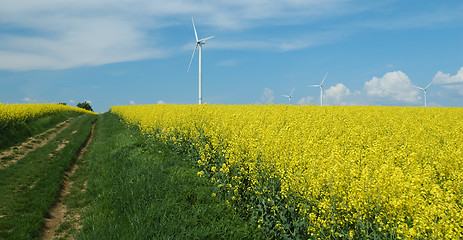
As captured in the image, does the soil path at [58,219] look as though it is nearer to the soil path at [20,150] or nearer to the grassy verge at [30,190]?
the grassy verge at [30,190]

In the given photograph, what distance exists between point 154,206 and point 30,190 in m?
5.86

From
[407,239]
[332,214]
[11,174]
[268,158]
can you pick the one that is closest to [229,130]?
[268,158]

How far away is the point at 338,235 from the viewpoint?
4785mm

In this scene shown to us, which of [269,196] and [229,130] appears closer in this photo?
[269,196]

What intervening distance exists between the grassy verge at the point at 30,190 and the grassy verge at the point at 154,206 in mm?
736

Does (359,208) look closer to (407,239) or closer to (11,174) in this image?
(407,239)

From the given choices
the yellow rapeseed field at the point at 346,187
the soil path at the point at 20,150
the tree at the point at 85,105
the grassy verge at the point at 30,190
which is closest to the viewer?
the yellow rapeseed field at the point at 346,187

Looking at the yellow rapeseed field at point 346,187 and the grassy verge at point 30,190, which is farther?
the grassy verge at point 30,190

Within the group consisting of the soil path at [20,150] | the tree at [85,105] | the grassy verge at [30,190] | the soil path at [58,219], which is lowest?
the soil path at [58,219]

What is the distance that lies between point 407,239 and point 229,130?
7.67m

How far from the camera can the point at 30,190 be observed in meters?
9.80

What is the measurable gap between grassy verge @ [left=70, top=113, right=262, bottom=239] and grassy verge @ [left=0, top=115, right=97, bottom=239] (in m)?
0.74

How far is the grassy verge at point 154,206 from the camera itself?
6.00m

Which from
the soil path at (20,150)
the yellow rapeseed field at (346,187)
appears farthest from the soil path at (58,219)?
the soil path at (20,150)
